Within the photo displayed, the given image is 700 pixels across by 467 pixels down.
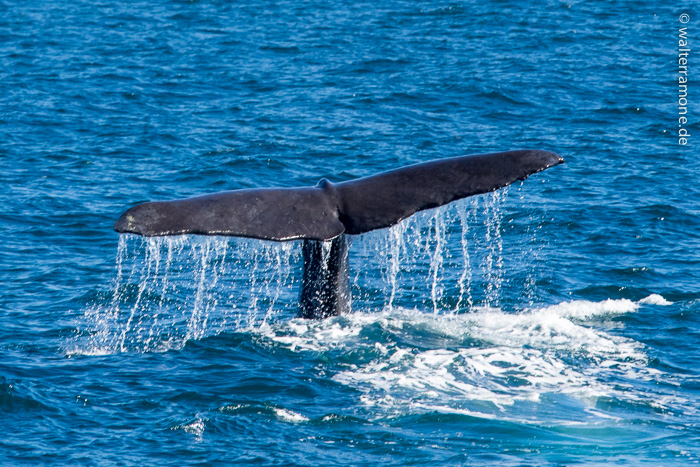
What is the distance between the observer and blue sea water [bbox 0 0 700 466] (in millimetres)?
9047

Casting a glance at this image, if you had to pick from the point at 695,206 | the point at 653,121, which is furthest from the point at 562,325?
the point at 653,121

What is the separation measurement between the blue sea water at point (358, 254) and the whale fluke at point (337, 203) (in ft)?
1.59

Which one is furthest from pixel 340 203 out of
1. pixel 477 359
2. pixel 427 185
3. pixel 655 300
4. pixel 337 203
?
pixel 655 300

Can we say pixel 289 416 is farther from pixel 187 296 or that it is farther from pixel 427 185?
pixel 187 296

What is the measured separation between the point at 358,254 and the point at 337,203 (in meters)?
5.56

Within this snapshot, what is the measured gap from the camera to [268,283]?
1383 centimetres

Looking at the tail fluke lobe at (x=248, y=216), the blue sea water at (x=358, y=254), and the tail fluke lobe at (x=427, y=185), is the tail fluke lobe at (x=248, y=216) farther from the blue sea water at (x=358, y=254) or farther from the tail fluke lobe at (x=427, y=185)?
the blue sea water at (x=358, y=254)

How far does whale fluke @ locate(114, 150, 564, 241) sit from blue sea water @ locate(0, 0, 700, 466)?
479 mm

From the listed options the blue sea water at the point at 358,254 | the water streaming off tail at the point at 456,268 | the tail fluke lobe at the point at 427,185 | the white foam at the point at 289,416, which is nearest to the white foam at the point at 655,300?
the blue sea water at the point at 358,254

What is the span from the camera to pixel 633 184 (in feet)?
59.1

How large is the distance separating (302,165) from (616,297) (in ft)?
24.6

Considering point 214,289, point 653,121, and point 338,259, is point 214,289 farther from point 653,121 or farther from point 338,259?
point 653,121

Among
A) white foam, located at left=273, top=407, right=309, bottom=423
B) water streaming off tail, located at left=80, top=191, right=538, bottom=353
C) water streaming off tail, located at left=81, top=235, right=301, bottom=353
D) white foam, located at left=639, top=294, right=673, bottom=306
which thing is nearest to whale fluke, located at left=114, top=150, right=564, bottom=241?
water streaming off tail, located at left=80, top=191, right=538, bottom=353

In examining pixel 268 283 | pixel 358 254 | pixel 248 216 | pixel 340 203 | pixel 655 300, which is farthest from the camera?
pixel 358 254
